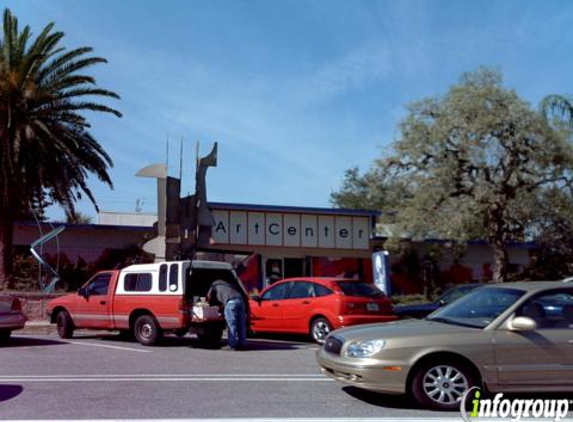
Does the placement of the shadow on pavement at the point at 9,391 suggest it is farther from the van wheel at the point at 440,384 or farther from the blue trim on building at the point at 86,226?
the blue trim on building at the point at 86,226

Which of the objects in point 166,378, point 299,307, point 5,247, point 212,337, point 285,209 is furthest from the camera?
point 285,209

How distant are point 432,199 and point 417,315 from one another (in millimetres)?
9561

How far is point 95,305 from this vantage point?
582 inches

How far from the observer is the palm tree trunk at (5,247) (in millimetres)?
22359

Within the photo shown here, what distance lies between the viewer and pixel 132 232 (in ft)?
92.9

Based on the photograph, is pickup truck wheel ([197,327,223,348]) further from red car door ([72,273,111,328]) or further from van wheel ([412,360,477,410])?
van wheel ([412,360,477,410])

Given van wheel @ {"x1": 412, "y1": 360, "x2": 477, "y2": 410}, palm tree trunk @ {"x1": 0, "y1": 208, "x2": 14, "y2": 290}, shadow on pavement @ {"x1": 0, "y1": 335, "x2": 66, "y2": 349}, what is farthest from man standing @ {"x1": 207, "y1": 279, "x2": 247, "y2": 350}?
palm tree trunk @ {"x1": 0, "y1": 208, "x2": 14, "y2": 290}

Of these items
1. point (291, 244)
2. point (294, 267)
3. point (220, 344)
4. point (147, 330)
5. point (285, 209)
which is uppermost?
point (285, 209)

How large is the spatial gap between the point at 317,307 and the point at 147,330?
12.1ft

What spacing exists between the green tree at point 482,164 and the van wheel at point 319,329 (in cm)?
1102

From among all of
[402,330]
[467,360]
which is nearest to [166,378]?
[402,330]

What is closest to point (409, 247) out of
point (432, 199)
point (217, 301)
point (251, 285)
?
point (432, 199)

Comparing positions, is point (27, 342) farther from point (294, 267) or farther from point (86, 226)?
point (294, 267)

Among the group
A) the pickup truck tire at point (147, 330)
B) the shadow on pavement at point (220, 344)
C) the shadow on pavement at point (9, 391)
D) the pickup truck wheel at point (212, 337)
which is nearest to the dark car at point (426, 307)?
the shadow on pavement at point (220, 344)
